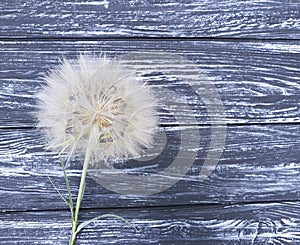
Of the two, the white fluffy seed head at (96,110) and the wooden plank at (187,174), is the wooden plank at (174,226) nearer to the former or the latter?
the wooden plank at (187,174)

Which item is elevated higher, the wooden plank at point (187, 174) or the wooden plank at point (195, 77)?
the wooden plank at point (195, 77)

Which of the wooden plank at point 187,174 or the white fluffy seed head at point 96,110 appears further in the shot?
the wooden plank at point 187,174

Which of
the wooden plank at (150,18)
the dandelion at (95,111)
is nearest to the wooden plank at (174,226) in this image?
the dandelion at (95,111)

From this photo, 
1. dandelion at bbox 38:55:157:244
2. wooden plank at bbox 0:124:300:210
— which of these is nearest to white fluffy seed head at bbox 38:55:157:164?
dandelion at bbox 38:55:157:244

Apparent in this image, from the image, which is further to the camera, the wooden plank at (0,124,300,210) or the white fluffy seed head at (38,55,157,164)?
the wooden plank at (0,124,300,210)

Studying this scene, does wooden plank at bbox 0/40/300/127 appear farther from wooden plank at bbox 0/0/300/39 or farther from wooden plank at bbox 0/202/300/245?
wooden plank at bbox 0/202/300/245

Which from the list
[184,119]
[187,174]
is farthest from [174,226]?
[184,119]

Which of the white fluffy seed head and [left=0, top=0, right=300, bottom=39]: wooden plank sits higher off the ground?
[left=0, top=0, right=300, bottom=39]: wooden plank
